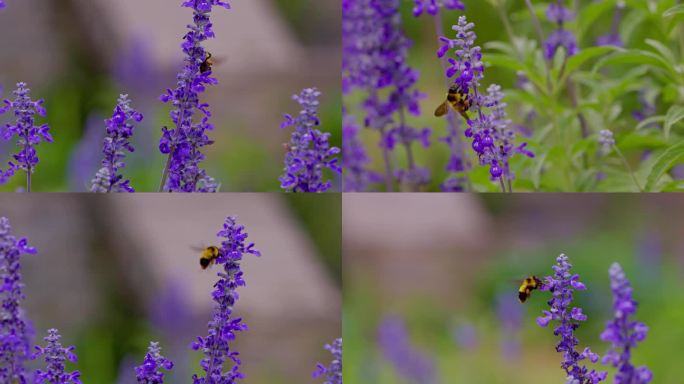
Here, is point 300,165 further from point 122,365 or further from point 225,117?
point 225,117

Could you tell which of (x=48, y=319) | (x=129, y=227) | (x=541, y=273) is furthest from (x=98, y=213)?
(x=541, y=273)

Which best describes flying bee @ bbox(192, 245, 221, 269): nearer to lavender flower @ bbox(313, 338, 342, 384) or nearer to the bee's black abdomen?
the bee's black abdomen

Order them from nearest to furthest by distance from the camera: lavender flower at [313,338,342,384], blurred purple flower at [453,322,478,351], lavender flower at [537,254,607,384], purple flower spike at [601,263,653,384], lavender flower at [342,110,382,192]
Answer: purple flower spike at [601,263,653,384] → lavender flower at [537,254,607,384] → lavender flower at [313,338,342,384] → lavender flower at [342,110,382,192] → blurred purple flower at [453,322,478,351]

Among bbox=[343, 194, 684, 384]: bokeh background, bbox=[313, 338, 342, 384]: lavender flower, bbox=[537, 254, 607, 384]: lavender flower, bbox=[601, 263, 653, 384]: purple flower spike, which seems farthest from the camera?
bbox=[343, 194, 684, 384]: bokeh background

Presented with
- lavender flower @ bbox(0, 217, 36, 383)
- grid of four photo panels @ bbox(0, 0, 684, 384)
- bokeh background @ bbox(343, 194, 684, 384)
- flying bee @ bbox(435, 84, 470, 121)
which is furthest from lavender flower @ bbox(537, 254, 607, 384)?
lavender flower @ bbox(0, 217, 36, 383)

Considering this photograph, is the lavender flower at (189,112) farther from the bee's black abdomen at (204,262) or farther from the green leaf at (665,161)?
the green leaf at (665,161)

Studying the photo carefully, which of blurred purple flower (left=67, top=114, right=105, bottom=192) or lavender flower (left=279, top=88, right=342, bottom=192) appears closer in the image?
lavender flower (left=279, top=88, right=342, bottom=192)

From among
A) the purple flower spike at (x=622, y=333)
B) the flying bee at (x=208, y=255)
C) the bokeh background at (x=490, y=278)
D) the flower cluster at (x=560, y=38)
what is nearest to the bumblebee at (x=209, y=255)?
the flying bee at (x=208, y=255)
